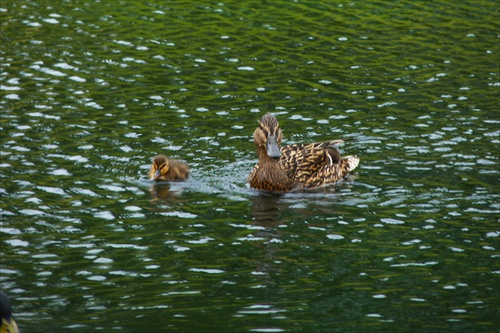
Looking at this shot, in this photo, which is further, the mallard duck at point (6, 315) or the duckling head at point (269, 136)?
the duckling head at point (269, 136)

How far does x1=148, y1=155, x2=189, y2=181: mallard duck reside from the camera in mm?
16172

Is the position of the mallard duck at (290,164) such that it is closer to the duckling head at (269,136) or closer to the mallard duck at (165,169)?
the duckling head at (269,136)

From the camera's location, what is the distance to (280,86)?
2056cm

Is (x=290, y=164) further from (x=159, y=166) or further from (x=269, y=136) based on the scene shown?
(x=159, y=166)

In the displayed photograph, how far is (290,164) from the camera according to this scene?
16703 mm

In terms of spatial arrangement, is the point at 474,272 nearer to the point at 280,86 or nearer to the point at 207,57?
the point at 280,86

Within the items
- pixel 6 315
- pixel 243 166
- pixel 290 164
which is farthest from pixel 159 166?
pixel 6 315

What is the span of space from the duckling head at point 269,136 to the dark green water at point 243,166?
0.69 m

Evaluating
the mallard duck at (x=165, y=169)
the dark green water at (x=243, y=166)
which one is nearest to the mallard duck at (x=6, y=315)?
the dark green water at (x=243, y=166)

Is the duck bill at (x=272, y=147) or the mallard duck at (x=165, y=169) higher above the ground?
the duck bill at (x=272, y=147)

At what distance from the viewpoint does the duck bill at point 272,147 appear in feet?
52.5

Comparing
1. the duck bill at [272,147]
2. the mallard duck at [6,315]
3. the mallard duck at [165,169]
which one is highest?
the mallard duck at [6,315]

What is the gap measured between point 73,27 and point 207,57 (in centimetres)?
374

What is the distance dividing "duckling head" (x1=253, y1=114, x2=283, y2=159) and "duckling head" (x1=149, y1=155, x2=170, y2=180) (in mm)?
1442
